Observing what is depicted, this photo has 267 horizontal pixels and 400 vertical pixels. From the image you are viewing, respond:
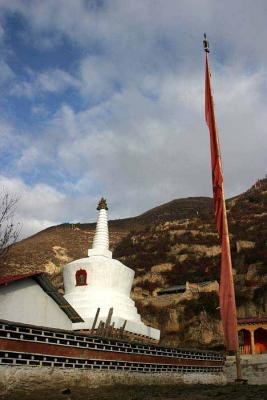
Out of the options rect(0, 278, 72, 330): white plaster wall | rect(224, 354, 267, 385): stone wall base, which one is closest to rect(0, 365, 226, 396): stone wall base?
rect(0, 278, 72, 330): white plaster wall

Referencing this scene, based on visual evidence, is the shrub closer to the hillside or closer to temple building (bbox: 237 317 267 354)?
the hillside

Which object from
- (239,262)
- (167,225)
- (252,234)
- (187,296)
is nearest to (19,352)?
(187,296)

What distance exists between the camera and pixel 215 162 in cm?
1359

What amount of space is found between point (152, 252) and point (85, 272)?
150ft

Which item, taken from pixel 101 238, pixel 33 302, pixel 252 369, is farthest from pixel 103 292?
pixel 252 369

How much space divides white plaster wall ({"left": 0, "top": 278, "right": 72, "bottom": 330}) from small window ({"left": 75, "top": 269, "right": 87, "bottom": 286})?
6817 millimetres

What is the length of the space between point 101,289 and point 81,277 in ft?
4.76

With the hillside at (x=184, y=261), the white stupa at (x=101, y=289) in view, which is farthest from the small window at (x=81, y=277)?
the hillside at (x=184, y=261)

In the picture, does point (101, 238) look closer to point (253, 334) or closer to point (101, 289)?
point (101, 289)

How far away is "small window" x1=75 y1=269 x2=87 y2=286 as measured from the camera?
24795 mm

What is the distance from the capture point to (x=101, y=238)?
2734cm

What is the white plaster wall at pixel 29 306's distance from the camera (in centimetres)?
1505

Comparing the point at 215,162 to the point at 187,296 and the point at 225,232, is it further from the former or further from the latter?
the point at 187,296

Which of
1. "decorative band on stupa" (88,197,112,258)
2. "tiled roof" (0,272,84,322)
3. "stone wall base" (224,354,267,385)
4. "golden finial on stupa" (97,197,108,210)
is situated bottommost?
"stone wall base" (224,354,267,385)
